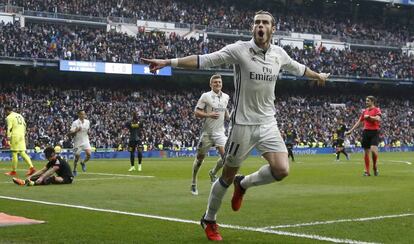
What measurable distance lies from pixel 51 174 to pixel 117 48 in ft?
122

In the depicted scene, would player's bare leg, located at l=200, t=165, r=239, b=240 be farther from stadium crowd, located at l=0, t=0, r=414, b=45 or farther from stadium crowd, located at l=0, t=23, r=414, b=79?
stadium crowd, located at l=0, t=0, r=414, b=45

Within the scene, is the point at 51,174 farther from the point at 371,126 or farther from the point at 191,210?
the point at 371,126

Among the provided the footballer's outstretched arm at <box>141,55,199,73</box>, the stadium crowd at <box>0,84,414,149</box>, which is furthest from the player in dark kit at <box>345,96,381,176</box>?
the stadium crowd at <box>0,84,414,149</box>

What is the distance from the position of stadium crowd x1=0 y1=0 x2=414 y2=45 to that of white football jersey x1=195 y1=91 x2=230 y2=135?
4224 centimetres

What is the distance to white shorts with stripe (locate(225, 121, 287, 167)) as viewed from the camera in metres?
7.98

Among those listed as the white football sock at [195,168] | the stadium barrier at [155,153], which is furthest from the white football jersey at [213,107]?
the stadium barrier at [155,153]

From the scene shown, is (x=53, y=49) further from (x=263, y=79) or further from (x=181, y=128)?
(x=263, y=79)

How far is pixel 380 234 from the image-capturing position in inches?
323

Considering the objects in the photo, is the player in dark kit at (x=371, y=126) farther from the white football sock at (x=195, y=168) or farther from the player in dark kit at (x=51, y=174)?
the player in dark kit at (x=51, y=174)

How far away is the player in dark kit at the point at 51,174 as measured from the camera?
16.4 meters

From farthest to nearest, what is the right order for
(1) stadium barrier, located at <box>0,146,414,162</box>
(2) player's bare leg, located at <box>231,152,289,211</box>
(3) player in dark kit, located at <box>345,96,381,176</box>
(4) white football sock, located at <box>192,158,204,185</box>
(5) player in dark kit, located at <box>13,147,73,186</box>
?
(1) stadium barrier, located at <box>0,146,414,162</box> → (3) player in dark kit, located at <box>345,96,381,176</box> → (5) player in dark kit, located at <box>13,147,73,186</box> → (4) white football sock, located at <box>192,158,204,185</box> → (2) player's bare leg, located at <box>231,152,289,211</box>

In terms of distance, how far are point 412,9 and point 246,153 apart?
77.0m

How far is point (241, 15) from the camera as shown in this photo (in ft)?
220

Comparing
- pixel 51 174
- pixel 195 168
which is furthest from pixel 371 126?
pixel 51 174
